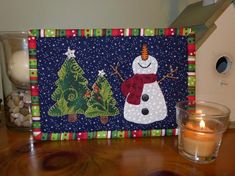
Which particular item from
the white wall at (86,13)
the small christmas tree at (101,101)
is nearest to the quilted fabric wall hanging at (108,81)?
the small christmas tree at (101,101)

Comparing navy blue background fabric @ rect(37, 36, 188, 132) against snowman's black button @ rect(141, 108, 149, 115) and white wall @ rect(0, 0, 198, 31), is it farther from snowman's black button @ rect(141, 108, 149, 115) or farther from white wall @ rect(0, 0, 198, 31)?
white wall @ rect(0, 0, 198, 31)

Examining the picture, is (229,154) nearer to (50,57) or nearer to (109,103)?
(109,103)

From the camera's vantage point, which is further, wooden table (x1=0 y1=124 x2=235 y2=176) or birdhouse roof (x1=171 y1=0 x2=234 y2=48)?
birdhouse roof (x1=171 y1=0 x2=234 y2=48)

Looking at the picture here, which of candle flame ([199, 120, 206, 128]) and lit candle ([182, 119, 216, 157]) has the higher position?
candle flame ([199, 120, 206, 128])

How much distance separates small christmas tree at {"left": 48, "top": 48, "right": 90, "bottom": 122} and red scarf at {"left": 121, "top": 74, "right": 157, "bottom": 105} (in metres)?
0.08

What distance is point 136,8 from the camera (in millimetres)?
807

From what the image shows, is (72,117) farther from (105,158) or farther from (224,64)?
(224,64)

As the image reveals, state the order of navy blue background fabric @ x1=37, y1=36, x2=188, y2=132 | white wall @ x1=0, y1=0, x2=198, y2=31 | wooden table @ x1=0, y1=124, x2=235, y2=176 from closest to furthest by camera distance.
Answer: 1. wooden table @ x1=0, y1=124, x2=235, y2=176
2. navy blue background fabric @ x1=37, y1=36, x2=188, y2=132
3. white wall @ x1=0, y1=0, x2=198, y2=31

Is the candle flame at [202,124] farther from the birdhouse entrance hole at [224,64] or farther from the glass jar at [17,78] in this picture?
the glass jar at [17,78]

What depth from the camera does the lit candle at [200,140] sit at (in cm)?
46

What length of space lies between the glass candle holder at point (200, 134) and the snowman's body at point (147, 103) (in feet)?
0.21

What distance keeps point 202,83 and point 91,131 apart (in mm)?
269

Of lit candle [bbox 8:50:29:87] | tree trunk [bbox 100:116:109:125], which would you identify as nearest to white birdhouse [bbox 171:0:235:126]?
tree trunk [bbox 100:116:109:125]

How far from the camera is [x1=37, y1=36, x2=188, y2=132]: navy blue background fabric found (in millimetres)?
530
